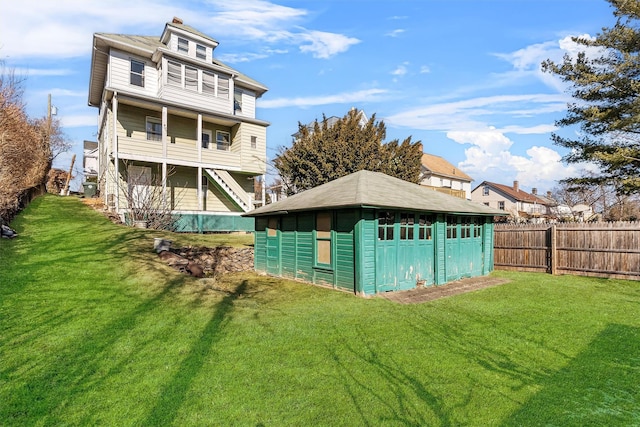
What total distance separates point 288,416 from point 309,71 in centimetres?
1534

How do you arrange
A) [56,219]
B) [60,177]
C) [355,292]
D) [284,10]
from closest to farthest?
[355,292] < [284,10] < [56,219] < [60,177]

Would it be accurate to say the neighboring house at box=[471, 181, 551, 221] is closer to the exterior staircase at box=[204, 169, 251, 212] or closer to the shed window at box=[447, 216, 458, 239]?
the exterior staircase at box=[204, 169, 251, 212]

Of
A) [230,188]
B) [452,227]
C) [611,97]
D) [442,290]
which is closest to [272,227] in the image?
[442,290]

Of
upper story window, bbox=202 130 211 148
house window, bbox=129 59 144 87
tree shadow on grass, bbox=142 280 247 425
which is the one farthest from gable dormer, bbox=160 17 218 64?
tree shadow on grass, bbox=142 280 247 425

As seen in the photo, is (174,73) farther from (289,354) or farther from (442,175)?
(442,175)

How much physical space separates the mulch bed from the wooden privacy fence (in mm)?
2918

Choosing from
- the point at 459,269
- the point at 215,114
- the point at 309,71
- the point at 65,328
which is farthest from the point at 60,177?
the point at 459,269

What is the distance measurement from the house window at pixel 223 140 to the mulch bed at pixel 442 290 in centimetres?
1705

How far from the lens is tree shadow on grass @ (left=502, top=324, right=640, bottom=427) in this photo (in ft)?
11.5

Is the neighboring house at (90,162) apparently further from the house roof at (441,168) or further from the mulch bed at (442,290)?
the house roof at (441,168)

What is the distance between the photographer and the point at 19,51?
43.1 ft

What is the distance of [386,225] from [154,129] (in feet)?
53.2

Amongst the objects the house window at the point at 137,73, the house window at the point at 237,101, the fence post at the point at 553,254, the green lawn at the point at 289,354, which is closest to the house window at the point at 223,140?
the house window at the point at 237,101

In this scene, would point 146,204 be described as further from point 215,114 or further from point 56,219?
point 215,114
